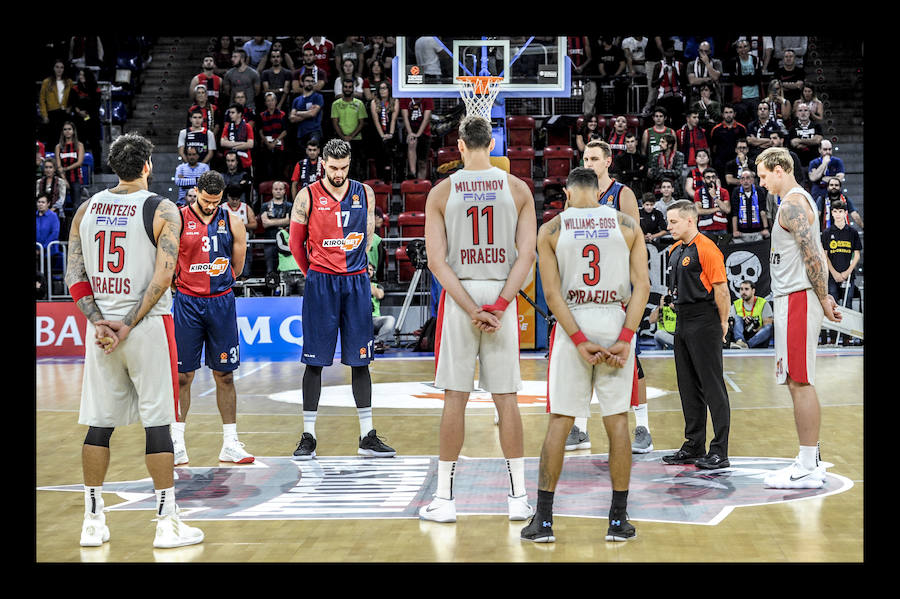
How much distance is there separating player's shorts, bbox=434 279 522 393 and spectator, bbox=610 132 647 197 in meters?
11.3

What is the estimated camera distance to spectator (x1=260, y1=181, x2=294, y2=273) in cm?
1537

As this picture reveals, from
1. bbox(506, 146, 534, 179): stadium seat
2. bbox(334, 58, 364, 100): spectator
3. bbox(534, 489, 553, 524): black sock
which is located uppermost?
bbox(334, 58, 364, 100): spectator

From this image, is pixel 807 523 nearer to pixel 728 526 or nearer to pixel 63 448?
pixel 728 526

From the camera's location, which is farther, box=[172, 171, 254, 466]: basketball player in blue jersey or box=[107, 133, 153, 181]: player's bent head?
box=[172, 171, 254, 466]: basketball player in blue jersey

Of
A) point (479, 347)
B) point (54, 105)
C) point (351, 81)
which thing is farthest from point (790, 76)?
point (479, 347)

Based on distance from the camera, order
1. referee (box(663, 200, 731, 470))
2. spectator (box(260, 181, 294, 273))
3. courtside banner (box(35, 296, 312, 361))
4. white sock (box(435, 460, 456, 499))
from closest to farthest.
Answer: white sock (box(435, 460, 456, 499)) < referee (box(663, 200, 731, 470)) < courtside banner (box(35, 296, 312, 361)) < spectator (box(260, 181, 294, 273))

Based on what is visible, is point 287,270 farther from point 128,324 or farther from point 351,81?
point 128,324

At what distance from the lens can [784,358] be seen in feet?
20.7

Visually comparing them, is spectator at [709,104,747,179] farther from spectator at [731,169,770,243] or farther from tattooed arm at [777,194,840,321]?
tattooed arm at [777,194,840,321]

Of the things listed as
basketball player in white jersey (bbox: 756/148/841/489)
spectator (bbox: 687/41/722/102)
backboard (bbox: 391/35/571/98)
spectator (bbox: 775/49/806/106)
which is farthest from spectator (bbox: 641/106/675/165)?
basketball player in white jersey (bbox: 756/148/841/489)

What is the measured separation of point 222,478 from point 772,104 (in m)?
13.7

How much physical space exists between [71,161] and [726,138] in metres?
11.7

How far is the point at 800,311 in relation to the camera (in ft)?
20.6

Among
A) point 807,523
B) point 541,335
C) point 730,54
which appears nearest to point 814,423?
point 807,523
